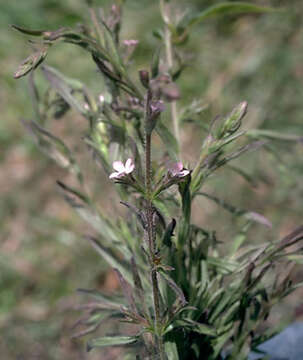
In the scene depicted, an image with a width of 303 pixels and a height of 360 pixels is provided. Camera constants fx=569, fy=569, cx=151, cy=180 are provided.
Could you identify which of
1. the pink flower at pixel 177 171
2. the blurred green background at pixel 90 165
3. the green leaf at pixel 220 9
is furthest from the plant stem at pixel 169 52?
the blurred green background at pixel 90 165

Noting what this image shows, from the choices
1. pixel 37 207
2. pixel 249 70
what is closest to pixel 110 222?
pixel 37 207

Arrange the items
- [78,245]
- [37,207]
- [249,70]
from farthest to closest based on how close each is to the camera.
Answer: [249,70] < [37,207] < [78,245]

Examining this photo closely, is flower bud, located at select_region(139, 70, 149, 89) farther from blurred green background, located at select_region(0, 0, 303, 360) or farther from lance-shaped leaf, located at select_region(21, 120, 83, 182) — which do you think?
blurred green background, located at select_region(0, 0, 303, 360)

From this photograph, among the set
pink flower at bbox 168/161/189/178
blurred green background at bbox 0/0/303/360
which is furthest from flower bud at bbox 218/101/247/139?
blurred green background at bbox 0/0/303/360

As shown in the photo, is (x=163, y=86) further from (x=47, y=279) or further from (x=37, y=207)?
(x=37, y=207)

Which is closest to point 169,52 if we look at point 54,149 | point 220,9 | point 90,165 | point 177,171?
point 220,9

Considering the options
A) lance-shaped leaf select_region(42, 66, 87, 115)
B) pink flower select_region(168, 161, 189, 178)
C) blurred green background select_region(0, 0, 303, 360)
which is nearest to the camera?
pink flower select_region(168, 161, 189, 178)
